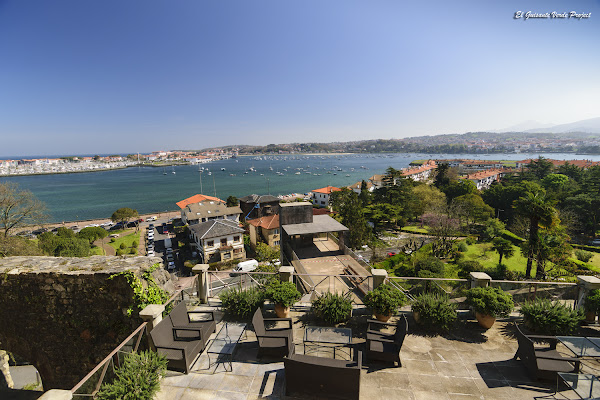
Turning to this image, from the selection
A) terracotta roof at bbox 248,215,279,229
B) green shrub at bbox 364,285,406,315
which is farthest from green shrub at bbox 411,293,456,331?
terracotta roof at bbox 248,215,279,229

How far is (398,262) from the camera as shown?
90.3 feet

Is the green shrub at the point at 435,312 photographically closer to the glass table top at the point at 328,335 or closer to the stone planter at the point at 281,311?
the glass table top at the point at 328,335

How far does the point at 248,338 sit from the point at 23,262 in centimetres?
644

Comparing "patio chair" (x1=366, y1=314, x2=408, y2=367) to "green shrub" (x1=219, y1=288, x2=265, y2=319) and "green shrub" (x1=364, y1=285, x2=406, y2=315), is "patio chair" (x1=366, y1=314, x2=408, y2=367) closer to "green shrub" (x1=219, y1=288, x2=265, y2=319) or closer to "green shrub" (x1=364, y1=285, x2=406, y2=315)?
"green shrub" (x1=364, y1=285, x2=406, y2=315)

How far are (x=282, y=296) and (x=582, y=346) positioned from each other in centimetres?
532

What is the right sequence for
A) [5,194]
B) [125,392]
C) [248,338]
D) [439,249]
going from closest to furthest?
[125,392], [248,338], [5,194], [439,249]

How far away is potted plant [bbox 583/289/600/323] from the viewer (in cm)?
566

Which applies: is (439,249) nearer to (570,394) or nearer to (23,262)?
(570,394)

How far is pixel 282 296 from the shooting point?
6039 mm

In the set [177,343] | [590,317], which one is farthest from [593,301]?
[177,343]

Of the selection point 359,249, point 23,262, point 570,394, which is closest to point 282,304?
point 570,394

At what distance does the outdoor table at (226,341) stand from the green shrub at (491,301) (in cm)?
508

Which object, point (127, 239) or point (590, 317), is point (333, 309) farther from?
point (127, 239)

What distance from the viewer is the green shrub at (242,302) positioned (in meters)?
6.38
